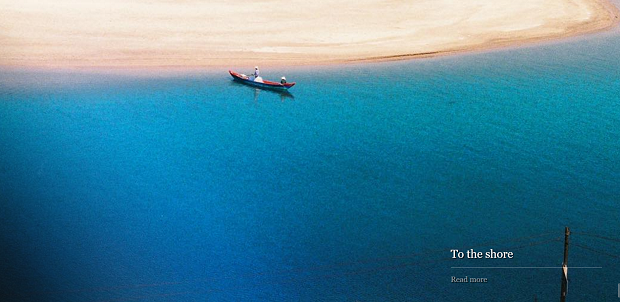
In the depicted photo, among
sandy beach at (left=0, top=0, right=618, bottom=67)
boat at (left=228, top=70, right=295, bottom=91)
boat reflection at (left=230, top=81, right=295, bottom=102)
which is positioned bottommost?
boat reflection at (left=230, top=81, right=295, bottom=102)

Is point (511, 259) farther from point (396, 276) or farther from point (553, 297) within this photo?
point (396, 276)

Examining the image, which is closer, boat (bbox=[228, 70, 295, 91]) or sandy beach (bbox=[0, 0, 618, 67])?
boat (bbox=[228, 70, 295, 91])

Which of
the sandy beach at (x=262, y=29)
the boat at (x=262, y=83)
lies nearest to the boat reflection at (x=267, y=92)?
the boat at (x=262, y=83)

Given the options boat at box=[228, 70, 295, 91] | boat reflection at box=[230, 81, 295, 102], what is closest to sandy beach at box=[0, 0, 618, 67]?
boat at box=[228, 70, 295, 91]

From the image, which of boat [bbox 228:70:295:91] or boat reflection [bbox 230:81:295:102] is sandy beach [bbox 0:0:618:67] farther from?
boat reflection [bbox 230:81:295:102]

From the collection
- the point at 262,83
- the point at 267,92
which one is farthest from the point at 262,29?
the point at 267,92

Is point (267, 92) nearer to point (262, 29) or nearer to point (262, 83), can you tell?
point (262, 83)
